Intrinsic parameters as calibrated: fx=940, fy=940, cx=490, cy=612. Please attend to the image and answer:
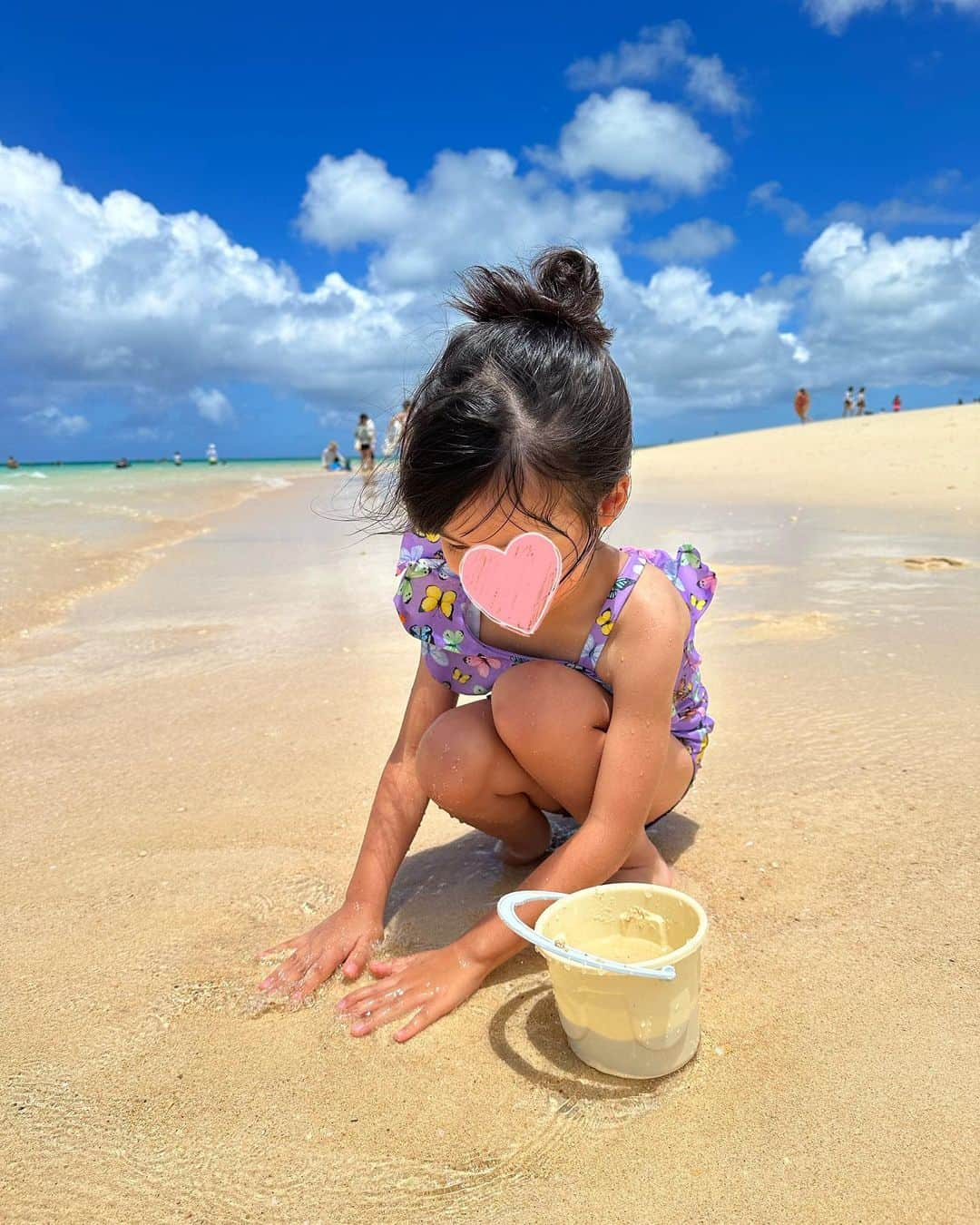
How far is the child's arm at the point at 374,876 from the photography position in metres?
1.77

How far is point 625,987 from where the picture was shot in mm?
1372

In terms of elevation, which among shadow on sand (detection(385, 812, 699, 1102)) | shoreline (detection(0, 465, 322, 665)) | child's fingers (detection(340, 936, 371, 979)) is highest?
shoreline (detection(0, 465, 322, 665))

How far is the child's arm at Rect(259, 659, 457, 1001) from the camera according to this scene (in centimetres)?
177

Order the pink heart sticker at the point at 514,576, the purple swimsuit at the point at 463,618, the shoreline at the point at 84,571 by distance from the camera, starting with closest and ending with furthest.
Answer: the pink heart sticker at the point at 514,576, the purple swimsuit at the point at 463,618, the shoreline at the point at 84,571

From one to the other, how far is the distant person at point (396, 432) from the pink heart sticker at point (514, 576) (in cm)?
24

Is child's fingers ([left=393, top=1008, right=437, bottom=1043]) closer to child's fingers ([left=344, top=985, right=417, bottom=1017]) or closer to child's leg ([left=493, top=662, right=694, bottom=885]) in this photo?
child's fingers ([left=344, top=985, right=417, bottom=1017])

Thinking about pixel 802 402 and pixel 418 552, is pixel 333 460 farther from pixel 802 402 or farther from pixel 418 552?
pixel 418 552

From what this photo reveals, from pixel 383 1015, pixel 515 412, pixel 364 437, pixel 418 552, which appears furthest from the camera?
pixel 364 437

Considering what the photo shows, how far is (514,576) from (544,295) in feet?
1.67

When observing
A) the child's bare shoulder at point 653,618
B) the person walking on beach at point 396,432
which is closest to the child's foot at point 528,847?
the child's bare shoulder at point 653,618

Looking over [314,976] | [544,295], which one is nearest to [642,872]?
[314,976]

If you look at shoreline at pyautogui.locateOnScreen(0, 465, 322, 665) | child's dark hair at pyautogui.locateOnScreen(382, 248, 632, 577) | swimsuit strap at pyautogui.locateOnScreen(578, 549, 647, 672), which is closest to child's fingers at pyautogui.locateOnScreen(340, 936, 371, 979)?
swimsuit strap at pyautogui.locateOnScreen(578, 549, 647, 672)

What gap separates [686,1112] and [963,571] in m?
4.83

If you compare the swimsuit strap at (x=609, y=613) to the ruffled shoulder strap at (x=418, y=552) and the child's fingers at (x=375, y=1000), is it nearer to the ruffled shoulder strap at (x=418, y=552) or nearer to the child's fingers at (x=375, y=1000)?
the ruffled shoulder strap at (x=418, y=552)
